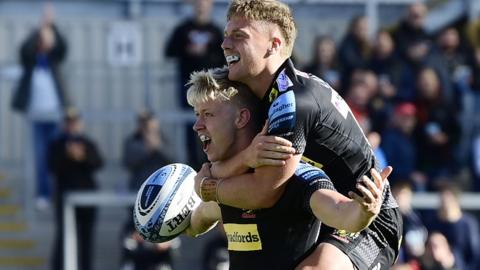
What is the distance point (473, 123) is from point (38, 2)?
16.5ft

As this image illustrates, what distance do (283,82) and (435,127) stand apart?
6467mm

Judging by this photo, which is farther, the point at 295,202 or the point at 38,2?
the point at 38,2

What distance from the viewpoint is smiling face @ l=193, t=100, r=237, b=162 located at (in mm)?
6793

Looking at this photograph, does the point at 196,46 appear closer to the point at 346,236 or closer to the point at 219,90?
the point at 219,90

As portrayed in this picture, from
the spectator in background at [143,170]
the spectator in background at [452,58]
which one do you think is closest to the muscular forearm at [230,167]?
the spectator in background at [143,170]

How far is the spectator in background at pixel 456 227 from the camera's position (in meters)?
11.8

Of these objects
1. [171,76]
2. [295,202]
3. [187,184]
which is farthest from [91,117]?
[295,202]

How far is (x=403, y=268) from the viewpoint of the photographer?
11.1m

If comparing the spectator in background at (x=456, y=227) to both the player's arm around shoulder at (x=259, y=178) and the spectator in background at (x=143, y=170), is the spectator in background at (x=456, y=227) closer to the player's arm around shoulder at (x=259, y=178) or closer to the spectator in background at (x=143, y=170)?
the spectator in background at (x=143, y=170)

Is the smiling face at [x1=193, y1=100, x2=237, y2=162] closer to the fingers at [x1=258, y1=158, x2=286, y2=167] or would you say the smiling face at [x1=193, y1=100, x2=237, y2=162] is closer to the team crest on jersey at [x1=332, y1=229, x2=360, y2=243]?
the fingers at [x1=258, y1=158, x2=286, y2=167]

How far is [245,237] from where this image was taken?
22.5 ft

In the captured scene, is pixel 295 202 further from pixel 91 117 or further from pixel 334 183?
pixel 91 117

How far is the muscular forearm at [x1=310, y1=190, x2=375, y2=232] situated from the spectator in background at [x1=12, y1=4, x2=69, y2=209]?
7119 mm

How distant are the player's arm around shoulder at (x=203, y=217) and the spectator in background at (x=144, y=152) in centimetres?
504
